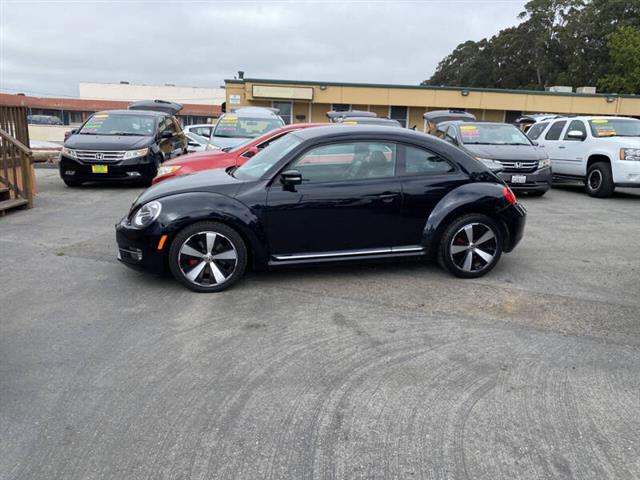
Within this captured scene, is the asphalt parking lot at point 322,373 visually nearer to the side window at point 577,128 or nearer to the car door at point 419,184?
the car door at point 419,184

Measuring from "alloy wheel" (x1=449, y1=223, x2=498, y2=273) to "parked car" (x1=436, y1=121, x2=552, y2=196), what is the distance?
5.38 meters

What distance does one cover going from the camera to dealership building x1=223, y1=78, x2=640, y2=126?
31266mm

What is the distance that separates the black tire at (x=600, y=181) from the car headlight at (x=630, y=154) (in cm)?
45

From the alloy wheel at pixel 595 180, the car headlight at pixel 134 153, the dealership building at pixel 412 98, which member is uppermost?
the dealership building at pixel 412 98

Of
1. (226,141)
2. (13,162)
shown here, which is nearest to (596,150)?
(226,141)

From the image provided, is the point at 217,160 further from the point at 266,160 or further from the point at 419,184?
the point at 419,184

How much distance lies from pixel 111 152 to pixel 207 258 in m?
7.14

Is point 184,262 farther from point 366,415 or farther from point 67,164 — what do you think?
point 67,164

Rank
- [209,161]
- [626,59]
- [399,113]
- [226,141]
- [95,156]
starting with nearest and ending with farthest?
[209,161]
[95,156]
[226,141]
[399,113]
[626,59]

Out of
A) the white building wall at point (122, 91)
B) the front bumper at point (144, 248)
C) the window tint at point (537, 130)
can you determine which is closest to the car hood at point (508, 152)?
the window tint at point (537, 130)

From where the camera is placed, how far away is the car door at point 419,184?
17.8ft

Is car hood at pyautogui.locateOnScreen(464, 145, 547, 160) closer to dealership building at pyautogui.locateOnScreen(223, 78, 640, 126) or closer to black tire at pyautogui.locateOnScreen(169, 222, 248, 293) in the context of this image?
black tire at pyautogui.locateOnScreen(169, 222, 248, 293)

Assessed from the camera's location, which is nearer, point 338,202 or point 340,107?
point 338,202

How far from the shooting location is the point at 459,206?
216 inches
